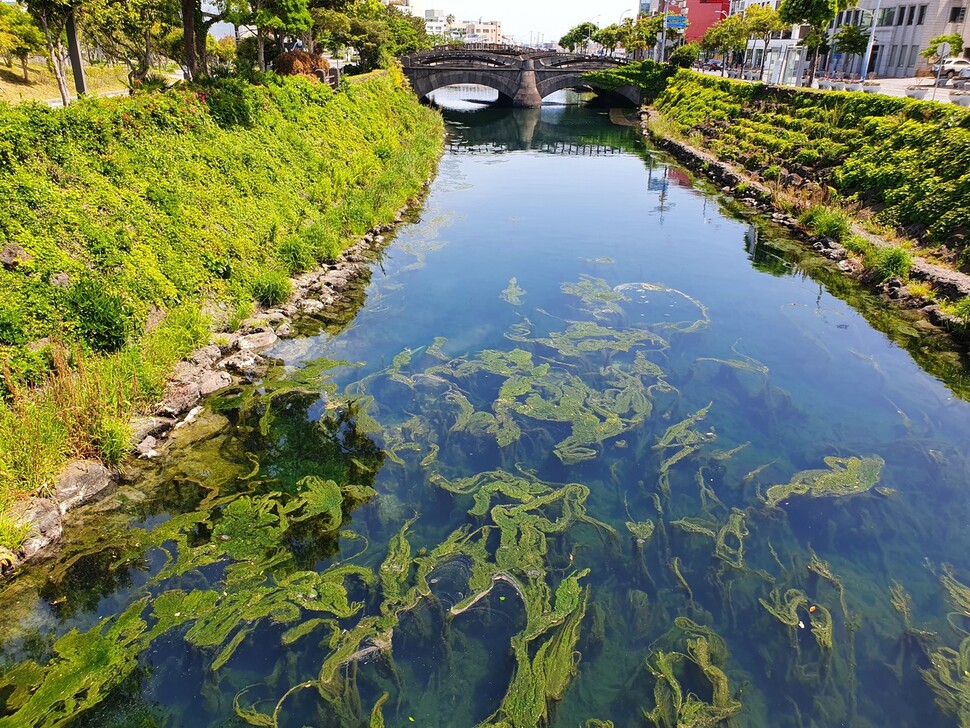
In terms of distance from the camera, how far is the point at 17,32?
28.3 m

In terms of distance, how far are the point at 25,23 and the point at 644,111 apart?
140 feet

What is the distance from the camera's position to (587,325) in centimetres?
1451

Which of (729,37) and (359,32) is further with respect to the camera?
(729,37)

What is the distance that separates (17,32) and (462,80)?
3379 centimetres

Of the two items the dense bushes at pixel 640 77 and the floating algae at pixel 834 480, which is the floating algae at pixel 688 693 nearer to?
the floating algae at pixel 834 480

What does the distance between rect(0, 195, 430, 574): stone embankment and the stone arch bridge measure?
3987 cm

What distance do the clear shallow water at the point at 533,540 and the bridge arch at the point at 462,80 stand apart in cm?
4448

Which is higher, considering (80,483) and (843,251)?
(843,251)

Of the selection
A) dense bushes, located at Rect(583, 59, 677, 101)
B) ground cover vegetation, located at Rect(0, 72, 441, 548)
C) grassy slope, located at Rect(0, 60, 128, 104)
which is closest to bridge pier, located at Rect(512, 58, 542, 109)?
dense bushes, located at Rect(583, 59, 677, 101)

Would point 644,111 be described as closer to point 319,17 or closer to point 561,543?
point 319,17

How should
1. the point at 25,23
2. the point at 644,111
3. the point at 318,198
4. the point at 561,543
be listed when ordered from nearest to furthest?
1. the point at 561,543
2. the point at 318,198
3. the point at 25,23
4. the point at 644,111

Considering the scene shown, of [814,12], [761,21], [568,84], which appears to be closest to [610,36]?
[568,84]

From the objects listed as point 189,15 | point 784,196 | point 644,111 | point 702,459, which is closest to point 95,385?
point 702,459

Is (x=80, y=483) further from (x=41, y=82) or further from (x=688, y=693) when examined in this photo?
(x=41, y=82)
